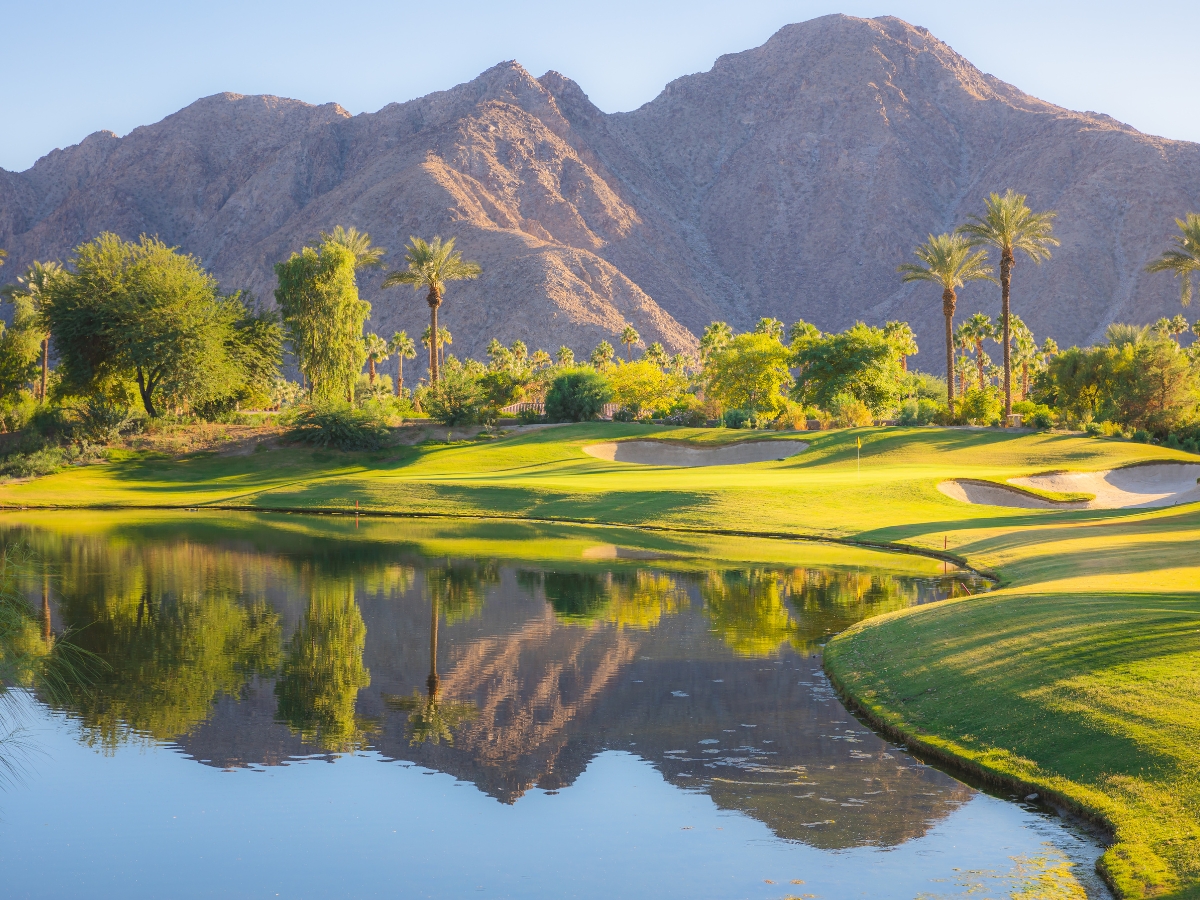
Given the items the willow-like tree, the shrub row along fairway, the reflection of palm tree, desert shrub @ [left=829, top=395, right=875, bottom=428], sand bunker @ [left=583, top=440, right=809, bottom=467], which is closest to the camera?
the shrub row along fairway

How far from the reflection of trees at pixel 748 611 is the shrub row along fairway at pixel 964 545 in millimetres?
1595

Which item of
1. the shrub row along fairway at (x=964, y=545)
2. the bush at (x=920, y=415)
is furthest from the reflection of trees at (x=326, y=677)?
the bush at (x=920, y=415)

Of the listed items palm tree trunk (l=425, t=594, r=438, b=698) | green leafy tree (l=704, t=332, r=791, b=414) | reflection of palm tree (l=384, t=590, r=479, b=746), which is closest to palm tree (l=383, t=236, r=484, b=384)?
green leafy tree (l=704, t=332, r=791, b=414)

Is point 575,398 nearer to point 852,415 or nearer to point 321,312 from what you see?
point 321,312

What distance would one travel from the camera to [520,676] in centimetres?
1798

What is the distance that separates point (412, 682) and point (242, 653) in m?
3.90

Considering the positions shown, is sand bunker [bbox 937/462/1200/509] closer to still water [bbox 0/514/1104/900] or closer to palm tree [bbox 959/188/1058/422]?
palm tree [bbox 959/188/1058/422]

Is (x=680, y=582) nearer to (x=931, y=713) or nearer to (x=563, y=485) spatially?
(x=931, y=713)

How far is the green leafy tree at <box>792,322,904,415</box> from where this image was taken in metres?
79.9

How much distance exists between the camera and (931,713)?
14734mm

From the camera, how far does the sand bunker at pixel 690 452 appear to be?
206ft

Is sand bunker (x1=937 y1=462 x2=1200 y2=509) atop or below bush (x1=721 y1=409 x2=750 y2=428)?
below

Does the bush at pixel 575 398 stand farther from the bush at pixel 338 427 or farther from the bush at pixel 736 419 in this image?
the bush at pixel 338 427

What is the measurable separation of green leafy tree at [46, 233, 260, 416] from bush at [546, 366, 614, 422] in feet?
71.9
